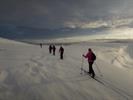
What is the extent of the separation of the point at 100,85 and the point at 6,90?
5430 millimetres

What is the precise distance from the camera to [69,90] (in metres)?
9.52

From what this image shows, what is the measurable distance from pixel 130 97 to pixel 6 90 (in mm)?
6562

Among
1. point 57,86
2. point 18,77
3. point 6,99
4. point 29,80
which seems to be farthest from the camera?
point 18,77

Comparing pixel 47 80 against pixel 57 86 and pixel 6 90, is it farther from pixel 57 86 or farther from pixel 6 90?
pixel 6 90

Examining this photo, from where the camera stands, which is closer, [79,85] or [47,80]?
[79,85]

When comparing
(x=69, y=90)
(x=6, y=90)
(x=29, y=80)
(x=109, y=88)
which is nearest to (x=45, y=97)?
(x=69, y=90)

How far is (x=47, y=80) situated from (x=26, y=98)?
3.15 m

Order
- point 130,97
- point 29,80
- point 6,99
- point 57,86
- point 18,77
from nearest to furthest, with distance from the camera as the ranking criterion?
point 6,99 → point 130,97 → point 57,86 → point 29,80 → point 18,77

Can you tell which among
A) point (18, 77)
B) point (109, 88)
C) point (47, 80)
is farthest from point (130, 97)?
point (18, 77)

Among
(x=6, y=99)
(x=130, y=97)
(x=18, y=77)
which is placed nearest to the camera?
(x=6, y=99)

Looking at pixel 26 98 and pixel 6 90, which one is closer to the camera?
pixel 26 98

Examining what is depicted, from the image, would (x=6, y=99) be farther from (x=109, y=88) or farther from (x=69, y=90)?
(x=109, y=88)

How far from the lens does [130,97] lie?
9211 mm

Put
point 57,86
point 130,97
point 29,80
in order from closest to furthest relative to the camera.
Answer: point 130,97, point 57,86, point 29,80
